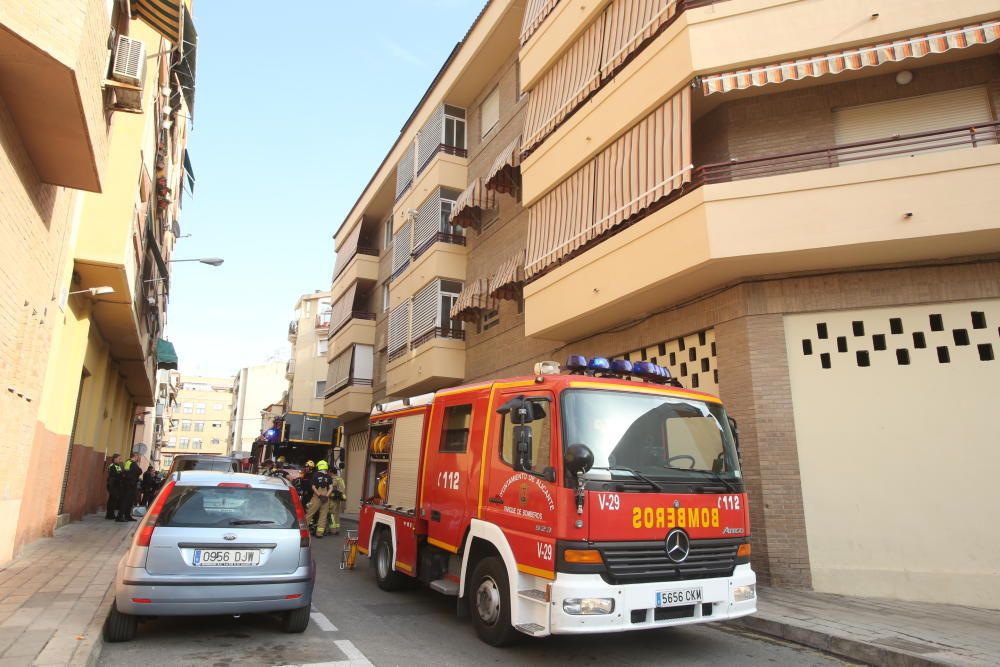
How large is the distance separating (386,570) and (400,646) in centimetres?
289

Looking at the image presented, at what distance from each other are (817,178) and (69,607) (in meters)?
10.9

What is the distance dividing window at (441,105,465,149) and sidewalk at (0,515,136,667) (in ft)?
50.7

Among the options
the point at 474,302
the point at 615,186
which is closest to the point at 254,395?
the point at 474,302

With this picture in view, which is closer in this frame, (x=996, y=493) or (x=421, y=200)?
(x=996, y=493)

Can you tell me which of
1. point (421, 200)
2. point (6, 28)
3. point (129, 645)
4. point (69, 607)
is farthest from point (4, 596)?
point (421, 200)

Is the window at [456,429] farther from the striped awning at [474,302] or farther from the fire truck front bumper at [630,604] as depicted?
the striped awning at [474,302]

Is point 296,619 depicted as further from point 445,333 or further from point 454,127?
point 454,127

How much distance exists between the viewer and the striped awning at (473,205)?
18484 millimetres

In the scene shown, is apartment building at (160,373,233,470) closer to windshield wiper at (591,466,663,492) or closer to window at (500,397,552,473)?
window at (500,397,552,473)

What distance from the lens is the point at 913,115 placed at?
1021 centimetres

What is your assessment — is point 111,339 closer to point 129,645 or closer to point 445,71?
point 445,71

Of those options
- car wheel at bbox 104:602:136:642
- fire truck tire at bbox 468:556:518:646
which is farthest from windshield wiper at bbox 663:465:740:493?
car wheel at bbox 104:602:136:642

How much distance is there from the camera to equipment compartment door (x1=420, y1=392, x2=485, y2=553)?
23.3 feet

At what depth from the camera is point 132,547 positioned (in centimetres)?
582
